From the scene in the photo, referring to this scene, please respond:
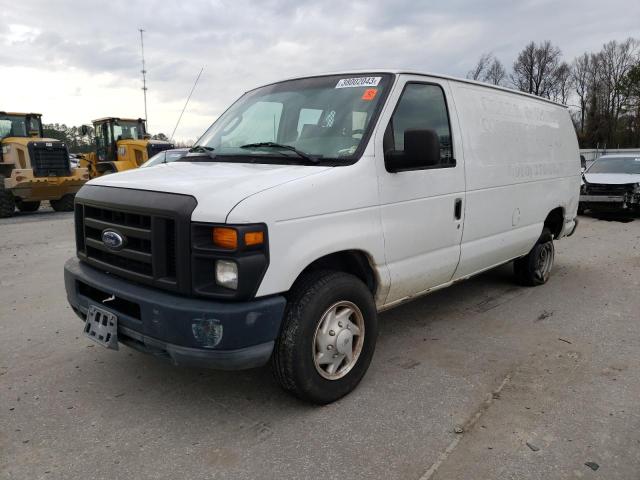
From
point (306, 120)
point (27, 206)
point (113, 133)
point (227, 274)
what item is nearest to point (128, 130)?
point (113, 133)

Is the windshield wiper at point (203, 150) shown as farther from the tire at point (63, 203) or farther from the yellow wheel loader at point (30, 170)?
the tire at point (63, 203)

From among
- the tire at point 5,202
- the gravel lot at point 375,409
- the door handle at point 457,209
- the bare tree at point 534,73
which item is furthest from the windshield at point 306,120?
the bare tree at point 534,73

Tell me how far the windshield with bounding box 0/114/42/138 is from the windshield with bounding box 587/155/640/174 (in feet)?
56.3

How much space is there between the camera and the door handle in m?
4.07

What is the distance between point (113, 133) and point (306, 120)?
679 inches

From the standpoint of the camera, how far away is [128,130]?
19219 millimetres

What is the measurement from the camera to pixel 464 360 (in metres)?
3.97

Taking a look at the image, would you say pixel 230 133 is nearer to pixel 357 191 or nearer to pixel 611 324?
pixel 357 191

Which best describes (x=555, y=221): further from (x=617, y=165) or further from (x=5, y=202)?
(x=5, y=202)

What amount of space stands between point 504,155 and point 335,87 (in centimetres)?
192

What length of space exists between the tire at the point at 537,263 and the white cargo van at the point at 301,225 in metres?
1.38

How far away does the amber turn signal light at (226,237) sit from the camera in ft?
8.57

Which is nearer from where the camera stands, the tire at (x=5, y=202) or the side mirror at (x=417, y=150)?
the side mirror at (x=417, y=150)

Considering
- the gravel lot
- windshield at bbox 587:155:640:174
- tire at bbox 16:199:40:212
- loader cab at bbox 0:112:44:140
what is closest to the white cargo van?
the gravel lot
